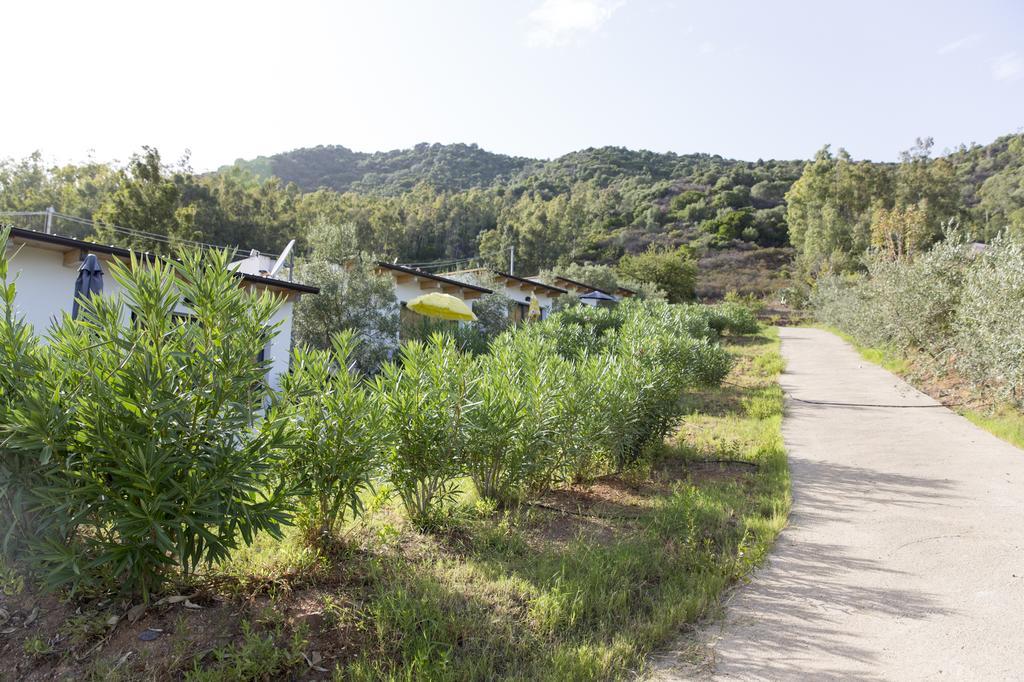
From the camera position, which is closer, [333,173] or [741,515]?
[741,515]

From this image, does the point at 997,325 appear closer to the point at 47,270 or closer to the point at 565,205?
the point at 47,270

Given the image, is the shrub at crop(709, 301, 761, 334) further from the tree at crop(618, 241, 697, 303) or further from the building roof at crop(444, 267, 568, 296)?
the tree at crop(618, 241, 697, 303)

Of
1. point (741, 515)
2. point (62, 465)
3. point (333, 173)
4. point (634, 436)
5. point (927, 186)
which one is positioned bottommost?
point (741, 515)

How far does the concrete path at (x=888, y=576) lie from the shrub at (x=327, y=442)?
5.72 ft

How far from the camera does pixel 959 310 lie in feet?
32.7

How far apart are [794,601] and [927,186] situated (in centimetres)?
4505

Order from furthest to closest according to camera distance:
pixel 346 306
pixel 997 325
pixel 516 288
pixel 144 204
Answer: pixel 144 204 → pixel 516 288 → pixel 346 306 → pixel 997 325

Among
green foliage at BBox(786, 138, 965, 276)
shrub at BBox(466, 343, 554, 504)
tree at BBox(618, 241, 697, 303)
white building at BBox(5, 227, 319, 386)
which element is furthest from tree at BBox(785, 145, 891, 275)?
white building at BBox(5, 227, 319, 386)

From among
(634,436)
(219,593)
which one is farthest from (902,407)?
(219,593)

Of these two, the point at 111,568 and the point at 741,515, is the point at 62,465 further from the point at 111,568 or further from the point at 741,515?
the point at 741,515

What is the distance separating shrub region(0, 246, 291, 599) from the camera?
2219mm

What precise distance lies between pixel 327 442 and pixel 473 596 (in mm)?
1094

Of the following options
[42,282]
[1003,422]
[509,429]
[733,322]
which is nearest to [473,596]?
[509,429]

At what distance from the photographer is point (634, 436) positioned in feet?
17.9
